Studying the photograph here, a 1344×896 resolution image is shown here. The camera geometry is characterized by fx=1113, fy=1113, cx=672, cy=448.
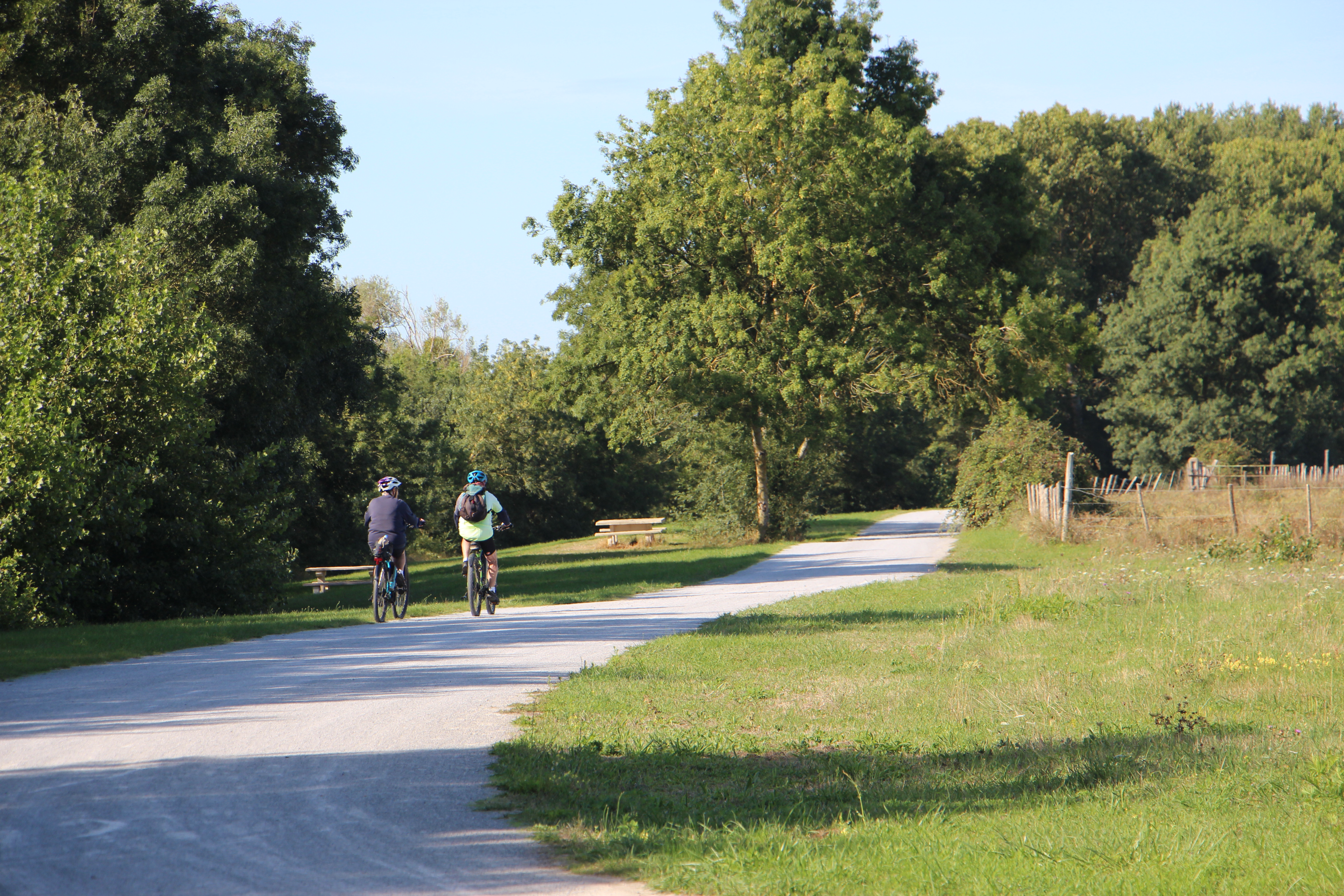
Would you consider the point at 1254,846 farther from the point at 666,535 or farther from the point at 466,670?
the point at 666,535

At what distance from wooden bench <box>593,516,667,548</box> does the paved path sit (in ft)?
86.5

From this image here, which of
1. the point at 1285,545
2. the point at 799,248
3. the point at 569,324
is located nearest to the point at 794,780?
the point at 1285,545

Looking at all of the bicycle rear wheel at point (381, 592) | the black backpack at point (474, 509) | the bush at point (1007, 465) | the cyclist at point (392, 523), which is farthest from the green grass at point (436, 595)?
the bush at point (1007, 465)

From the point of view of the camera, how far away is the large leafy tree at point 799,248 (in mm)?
29281

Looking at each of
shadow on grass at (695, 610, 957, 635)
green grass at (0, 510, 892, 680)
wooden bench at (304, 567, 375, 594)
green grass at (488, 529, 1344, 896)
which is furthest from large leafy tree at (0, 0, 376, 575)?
green grass at (488, 529, 1344, 896)

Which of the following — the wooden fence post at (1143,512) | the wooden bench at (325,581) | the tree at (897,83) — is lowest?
the wooden bench at (325,581)

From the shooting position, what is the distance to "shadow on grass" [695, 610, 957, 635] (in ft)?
43.1

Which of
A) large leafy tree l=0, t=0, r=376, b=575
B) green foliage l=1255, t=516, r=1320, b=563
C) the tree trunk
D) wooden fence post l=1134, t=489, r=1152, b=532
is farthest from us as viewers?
the tree trunk

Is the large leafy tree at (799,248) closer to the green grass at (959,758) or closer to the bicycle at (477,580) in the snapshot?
the bicycle at (477,580)

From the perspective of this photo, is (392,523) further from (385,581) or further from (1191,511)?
(1191,511)

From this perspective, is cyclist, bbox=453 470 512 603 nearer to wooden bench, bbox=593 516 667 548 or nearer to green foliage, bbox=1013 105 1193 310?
wooden bench, bbox=593 516 667 548

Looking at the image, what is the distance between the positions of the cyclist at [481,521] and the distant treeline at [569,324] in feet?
18.1

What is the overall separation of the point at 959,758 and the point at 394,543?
10013 mm

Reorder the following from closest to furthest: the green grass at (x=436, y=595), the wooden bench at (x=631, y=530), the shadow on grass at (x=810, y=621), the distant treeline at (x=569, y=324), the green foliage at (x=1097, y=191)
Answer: the green grass at (x=436, y=595), the shadow on grass at (x=810, y=621), the distant treeline at (x=569, y=324), the wooden bench at (x=631, y=530), the green foliage at (x=1097, y=191)
